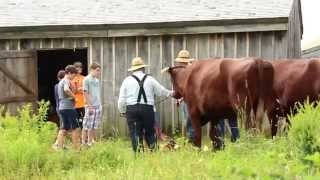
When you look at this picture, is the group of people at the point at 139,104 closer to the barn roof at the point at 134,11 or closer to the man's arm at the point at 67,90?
the man's arm at the point at 67,90

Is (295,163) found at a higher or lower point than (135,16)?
lower

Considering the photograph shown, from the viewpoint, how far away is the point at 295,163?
6.41 metres

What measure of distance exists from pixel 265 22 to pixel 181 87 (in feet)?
11.0

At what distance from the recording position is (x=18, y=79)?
16109 mm

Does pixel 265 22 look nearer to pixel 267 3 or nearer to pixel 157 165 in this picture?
pixel 267 3

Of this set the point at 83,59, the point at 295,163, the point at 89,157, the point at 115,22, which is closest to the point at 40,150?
the point at 89,157

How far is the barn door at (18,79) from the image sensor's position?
16.0 meters

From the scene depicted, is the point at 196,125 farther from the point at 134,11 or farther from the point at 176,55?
the point at 134,11

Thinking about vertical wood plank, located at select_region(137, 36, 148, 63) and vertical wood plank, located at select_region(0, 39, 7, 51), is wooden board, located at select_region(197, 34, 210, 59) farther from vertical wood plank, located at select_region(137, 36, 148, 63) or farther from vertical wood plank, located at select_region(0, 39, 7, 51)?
vertical wood plank, located at select_region(0, 39, 7, 51)

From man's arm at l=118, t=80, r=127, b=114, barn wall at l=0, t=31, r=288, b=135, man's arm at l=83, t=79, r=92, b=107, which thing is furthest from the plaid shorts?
barn wall at l=0, t=31, r=288, b=135

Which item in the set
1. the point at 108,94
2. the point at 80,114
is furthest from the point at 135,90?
the point at 108,94

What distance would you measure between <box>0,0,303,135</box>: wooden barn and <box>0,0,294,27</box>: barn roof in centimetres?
2

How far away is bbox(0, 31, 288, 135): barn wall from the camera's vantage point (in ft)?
50.9

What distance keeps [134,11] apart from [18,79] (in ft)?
9.86
